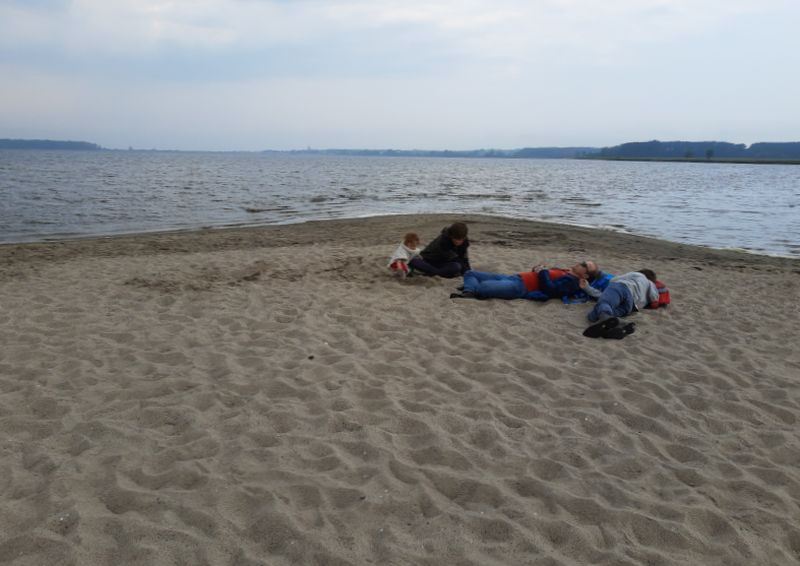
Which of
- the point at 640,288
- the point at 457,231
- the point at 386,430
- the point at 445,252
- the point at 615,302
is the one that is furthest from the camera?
the point at 445,252

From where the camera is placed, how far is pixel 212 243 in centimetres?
1417

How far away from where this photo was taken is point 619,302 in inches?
281

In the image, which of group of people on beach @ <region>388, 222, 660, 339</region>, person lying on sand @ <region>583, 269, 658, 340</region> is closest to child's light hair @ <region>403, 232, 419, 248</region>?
group of people on beach @ <region>388, 222, 660, 339</region>

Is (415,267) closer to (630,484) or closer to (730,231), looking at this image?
(630,484)

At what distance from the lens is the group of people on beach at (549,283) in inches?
273

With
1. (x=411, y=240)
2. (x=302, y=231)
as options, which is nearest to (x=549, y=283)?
(x=411, y=240)

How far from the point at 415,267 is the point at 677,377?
4.73 m

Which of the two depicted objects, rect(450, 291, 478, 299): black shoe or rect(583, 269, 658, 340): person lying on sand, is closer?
rect(583, 269, 658, 340): person lying on sand

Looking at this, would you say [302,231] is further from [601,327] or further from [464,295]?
[601,327]

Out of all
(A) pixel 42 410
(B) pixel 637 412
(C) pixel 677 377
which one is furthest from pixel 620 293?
(A) pixel 42 410

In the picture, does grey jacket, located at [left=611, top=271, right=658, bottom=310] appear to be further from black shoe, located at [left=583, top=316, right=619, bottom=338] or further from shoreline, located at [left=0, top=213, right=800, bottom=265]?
shoreline, located at [left=0, top=213, right=800, bottom=265]

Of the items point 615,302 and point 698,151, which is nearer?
point 615,302

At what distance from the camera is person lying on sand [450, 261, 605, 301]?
310 inches

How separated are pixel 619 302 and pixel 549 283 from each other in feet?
3.56
